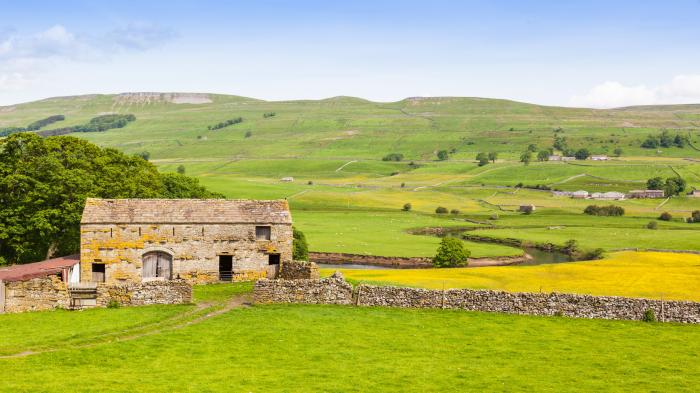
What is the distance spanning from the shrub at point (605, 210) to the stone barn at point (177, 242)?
12290 centimetres

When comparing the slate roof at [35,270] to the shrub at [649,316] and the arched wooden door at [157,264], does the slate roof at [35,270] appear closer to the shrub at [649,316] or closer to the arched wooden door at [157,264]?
the arched wooden door at [157,264]

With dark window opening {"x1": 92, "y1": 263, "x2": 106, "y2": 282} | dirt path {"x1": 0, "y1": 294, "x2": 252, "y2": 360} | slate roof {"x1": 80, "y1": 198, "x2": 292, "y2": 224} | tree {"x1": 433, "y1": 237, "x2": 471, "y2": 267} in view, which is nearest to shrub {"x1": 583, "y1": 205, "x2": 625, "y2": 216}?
tree {"x1": 433, "y1": 237, "x2": 471, "y2": 267}

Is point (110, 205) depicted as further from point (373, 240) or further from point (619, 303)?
point (373, 240)

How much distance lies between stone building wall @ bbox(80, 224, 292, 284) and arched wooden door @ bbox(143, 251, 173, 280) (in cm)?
29

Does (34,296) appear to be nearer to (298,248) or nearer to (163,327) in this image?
(163,327)

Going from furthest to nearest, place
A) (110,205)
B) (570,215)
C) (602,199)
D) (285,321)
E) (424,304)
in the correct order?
1. (602,199)
2. (570,215)
3. (110,205)
4. (424,304)
5. (285,321)

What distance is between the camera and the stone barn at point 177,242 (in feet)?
159

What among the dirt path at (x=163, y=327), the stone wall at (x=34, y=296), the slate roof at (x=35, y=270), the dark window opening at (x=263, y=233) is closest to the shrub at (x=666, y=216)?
the dark window opening at (x=263, y=233)

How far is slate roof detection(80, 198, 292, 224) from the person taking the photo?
160 ft

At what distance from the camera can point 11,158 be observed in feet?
189

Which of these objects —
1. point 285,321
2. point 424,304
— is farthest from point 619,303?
point 285,321

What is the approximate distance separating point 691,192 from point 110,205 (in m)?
175

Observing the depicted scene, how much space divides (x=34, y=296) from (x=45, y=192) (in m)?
19.4

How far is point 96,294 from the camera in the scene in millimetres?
38156
